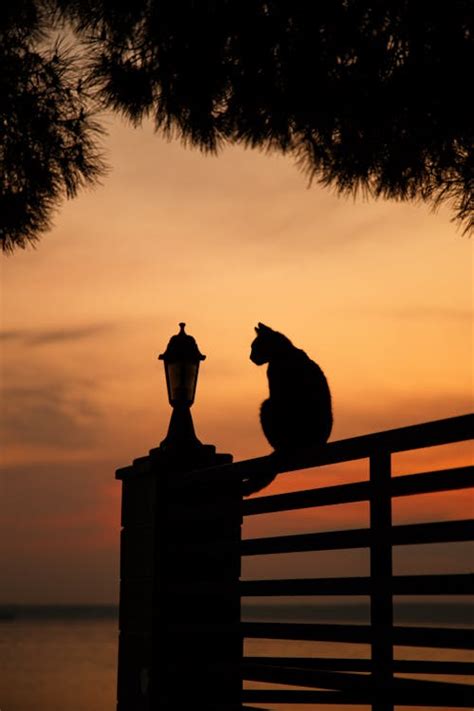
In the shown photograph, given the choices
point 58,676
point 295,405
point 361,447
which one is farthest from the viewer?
point 58,676

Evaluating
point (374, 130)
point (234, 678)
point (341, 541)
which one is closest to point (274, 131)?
point (374, 130)

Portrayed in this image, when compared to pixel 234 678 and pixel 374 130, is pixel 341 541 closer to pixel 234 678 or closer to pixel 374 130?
pixel 234 678

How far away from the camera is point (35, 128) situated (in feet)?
22.2

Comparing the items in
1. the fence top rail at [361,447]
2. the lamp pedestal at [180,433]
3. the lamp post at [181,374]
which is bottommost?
the fence top rail at [361,447]

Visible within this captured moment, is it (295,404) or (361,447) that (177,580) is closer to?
(295,404)

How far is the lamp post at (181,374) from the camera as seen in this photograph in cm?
704

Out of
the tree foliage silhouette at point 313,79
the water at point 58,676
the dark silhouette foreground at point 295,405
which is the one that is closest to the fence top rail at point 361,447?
the dark silhouette foreground at point 295,405

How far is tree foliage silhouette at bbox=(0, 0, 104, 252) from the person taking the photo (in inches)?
258

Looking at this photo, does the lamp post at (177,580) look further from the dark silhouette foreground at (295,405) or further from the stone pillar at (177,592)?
the dark silhouette foreground at (295,405)

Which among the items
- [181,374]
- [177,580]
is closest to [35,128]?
[181,374]

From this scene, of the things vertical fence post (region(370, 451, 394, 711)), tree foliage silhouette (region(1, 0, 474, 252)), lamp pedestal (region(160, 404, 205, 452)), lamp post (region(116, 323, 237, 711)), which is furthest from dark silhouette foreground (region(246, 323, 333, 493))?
vertical fence post (region(370, 451, 394, 711))

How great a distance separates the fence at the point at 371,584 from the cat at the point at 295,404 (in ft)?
2.79

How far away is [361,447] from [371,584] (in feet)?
1.86

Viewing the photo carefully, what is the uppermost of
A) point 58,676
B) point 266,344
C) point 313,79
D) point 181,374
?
point 313,79
